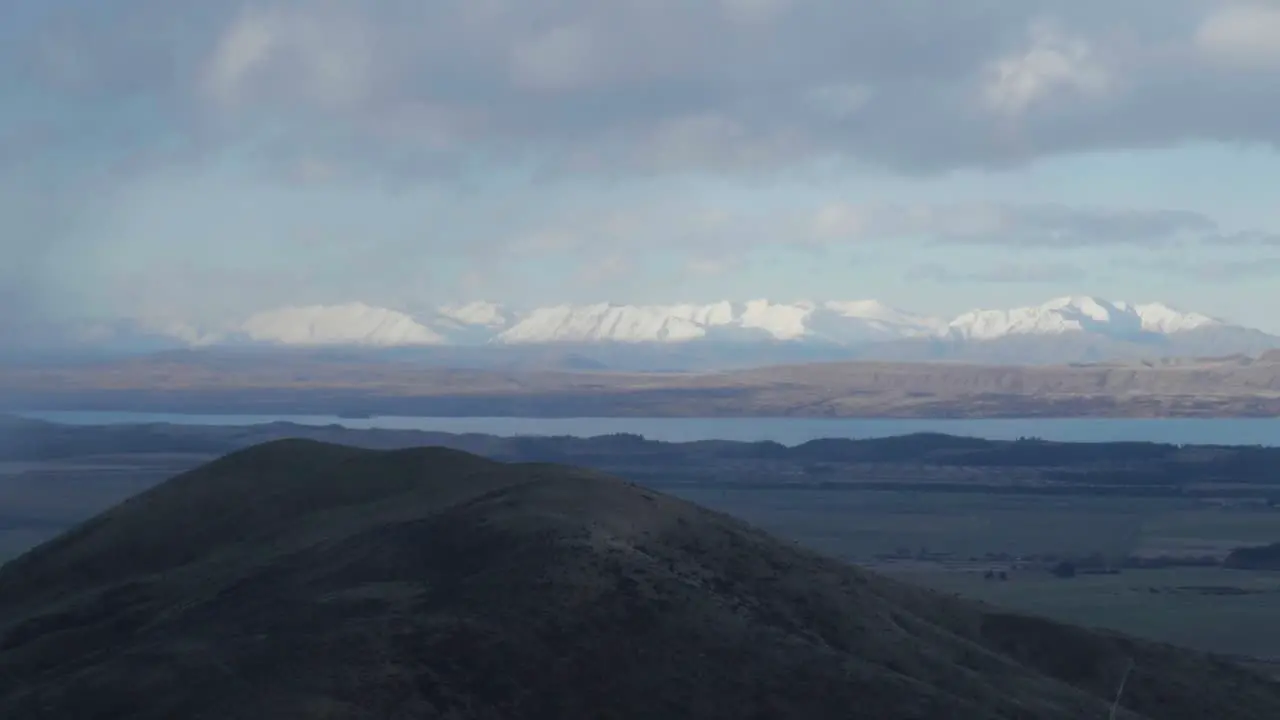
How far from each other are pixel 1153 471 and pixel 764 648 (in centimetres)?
11119

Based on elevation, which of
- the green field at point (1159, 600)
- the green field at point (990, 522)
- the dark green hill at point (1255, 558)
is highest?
the green field at point (990, 522)

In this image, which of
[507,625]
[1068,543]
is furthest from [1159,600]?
[507,625]

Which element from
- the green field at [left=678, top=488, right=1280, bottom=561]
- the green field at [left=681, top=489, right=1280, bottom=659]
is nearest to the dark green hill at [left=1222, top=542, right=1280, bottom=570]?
the green field at [left=681, top=489, right=1280, bottom=659]

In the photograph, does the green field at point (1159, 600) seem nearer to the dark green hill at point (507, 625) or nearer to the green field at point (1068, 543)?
the green field at point (1068, 543)

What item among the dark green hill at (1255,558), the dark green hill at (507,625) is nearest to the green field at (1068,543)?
the dark green hill at (1255,558)

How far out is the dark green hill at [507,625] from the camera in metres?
33.2

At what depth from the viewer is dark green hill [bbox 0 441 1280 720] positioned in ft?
109

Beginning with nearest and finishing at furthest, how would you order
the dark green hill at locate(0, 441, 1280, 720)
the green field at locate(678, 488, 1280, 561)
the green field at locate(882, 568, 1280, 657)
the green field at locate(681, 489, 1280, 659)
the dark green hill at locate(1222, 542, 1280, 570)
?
the dark green hill at locate(0, 441, 1280, 720)
the green field at locate(882, 568, 1280, 657)
the green field at locate(681, 489, 1280, 659)
the dark green hill at locate(1222, 542, 1280, 570)
the green field at locate(678, 488, 1280, 561)

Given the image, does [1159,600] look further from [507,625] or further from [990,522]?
[507,625]

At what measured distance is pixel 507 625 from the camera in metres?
35.2

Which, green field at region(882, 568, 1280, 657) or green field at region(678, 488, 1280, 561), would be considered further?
green field at region(678, 488, 1280, 561)

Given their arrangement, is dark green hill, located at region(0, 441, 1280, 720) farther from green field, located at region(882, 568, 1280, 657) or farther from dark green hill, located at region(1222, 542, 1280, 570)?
dark green hill, located at region(1222, 542, 1280, 570)

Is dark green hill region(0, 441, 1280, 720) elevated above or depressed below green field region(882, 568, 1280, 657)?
above

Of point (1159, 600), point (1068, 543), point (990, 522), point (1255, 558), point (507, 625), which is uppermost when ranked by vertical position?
point (507, 625)
